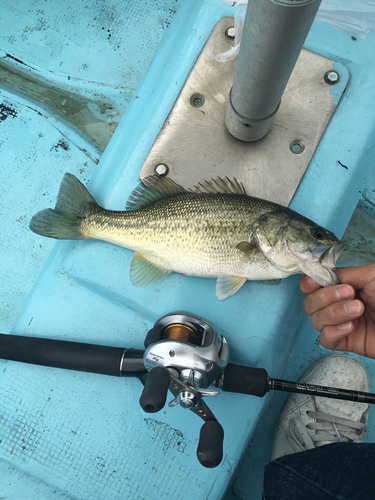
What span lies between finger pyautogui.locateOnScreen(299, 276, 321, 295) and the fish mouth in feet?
0.39

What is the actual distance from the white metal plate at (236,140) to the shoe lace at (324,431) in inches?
52.2

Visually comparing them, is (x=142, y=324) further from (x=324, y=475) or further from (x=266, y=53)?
(x=266, y=53)

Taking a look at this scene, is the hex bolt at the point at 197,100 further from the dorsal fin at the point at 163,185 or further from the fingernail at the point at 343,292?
the fingernail at the point at 343,292

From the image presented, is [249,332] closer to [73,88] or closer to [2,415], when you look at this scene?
[2,415]

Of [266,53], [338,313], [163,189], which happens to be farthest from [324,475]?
[266,53]

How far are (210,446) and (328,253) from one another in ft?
2.90

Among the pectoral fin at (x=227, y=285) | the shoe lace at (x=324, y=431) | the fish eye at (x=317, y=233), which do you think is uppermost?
the fish eye at (x=317, y=233)

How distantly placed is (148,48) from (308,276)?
6.78 ft

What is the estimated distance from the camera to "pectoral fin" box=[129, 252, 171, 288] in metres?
1.64

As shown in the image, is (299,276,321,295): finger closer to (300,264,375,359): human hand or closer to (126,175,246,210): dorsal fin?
(300,264,375,359): human hand

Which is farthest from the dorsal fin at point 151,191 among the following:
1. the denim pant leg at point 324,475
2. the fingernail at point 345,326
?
the denim pant leg at point 324,475

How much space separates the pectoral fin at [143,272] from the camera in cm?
164

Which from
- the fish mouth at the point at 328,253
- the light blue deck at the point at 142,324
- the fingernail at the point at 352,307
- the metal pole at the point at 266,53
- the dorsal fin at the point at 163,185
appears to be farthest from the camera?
the dorsal fin at the point at 163,185

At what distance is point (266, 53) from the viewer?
97cm
